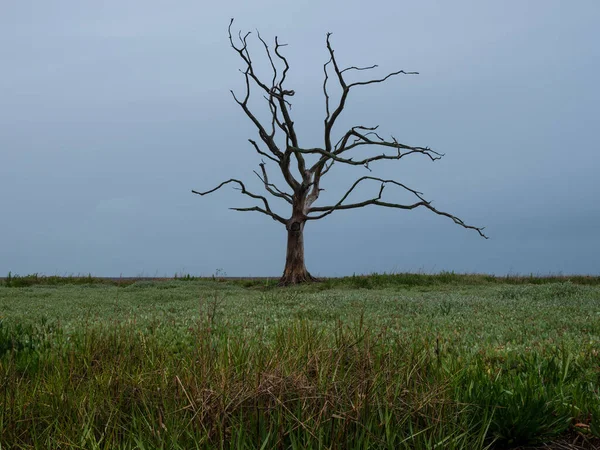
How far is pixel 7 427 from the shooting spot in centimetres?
423

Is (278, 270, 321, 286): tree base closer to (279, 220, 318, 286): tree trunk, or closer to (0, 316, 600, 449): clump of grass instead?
(279, 220, 318, 286): tree trunk

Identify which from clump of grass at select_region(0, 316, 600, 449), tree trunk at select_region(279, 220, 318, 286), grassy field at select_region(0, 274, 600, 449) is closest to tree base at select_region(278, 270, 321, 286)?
tree trunk at select_region(279, 220, 318, 286)

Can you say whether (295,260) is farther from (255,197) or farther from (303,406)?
(303,406)

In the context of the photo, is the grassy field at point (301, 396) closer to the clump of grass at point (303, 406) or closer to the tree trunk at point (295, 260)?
the clump of grass at point (303, 406)

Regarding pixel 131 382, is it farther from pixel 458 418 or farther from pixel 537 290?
pixel 537 290

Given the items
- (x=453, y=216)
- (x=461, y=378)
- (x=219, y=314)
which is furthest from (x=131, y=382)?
(x=453, y=216)

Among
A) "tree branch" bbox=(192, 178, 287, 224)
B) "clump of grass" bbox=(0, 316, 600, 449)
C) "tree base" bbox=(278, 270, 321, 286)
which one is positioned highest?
"tree branch" bbox=(192, 178, 287, 224)

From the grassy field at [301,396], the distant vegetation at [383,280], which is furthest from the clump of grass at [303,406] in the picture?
the distant vegetation at [383,280]

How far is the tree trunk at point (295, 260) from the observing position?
25906 mm

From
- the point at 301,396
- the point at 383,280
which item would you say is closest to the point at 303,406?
the point at 301,396

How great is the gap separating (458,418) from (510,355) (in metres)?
2.59

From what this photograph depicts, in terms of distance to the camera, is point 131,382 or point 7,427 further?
point 131,382

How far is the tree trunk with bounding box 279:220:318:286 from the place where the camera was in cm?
2591

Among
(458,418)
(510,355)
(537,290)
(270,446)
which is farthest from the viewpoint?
(537,290)
